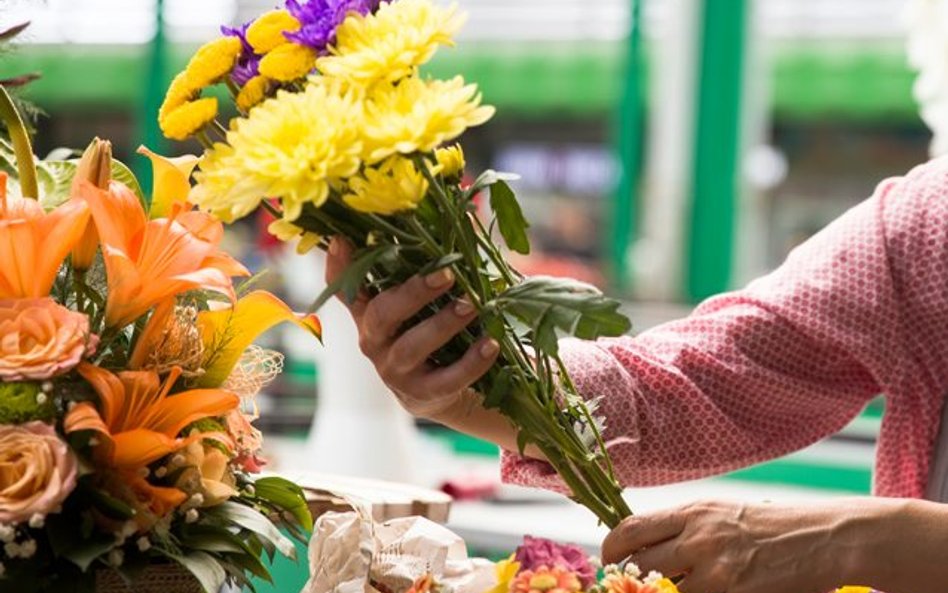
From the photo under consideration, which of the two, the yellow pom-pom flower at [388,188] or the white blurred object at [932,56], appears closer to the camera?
the yellow pom-pom flower at [388,188]

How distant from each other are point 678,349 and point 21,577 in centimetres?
74

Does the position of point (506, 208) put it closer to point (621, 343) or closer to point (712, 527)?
point (712, 527)

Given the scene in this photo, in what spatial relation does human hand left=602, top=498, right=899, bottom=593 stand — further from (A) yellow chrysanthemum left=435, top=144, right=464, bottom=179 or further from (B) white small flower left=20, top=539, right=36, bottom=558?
(B) white small flower left=20, top=539, right=36, bottom=558

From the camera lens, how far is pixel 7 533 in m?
0.89

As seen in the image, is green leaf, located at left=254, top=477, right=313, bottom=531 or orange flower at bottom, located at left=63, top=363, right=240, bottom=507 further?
green leaf, located at left=254, top=477, right=313, bottom=531

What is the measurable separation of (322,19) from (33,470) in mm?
311

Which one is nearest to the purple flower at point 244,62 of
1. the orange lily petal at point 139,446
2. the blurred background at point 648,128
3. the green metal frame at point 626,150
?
the orange lily petal at point 139,446

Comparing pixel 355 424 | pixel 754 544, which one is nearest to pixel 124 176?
pixel 754 544

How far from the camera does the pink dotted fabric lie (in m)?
1.48

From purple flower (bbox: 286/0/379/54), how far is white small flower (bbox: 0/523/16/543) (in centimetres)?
33

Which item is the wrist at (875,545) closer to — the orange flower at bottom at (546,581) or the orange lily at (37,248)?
the orange flower at bottom at (546,581)

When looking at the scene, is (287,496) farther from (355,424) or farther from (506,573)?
(355,424)

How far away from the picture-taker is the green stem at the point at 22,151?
1022 mm

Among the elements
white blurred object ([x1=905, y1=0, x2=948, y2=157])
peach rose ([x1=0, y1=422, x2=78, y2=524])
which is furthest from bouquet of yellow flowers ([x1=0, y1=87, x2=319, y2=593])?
white blurred object ([x1=905, y1=0, x2=948, y2=157])
